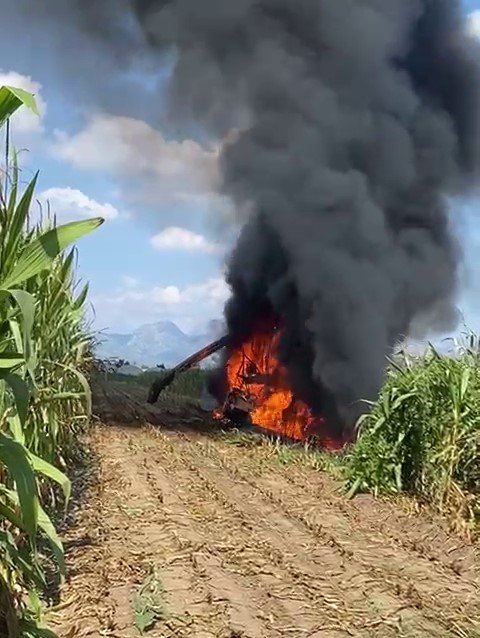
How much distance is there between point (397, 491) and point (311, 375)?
15.9 ft

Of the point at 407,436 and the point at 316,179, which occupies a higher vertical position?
the point at 316,179

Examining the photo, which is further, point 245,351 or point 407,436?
point 245,351

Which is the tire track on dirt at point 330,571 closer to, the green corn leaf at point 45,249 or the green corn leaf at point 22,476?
the green corn leaf at point 22,476

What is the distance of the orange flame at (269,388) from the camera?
9.06 m

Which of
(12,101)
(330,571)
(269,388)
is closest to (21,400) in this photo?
(12,101)

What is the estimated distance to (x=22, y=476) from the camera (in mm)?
1694

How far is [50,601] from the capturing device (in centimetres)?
260

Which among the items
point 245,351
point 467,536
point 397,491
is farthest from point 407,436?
point 245,351

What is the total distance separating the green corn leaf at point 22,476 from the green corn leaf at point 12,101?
0.66 m

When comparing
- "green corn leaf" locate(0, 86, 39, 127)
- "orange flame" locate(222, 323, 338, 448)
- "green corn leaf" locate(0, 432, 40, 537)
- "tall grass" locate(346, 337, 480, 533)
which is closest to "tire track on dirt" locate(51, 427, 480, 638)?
"tall grass" locate(346, 337, 480, 533)

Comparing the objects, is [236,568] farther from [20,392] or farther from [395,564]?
[20,392]

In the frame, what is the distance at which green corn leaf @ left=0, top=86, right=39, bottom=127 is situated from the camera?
153cm

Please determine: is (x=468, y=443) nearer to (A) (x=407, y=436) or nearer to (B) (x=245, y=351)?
(A) (x=407, y=436)

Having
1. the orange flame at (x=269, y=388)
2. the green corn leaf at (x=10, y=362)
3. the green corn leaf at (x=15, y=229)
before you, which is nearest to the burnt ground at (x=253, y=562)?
the green corn leaf at (x=10, y=362)
